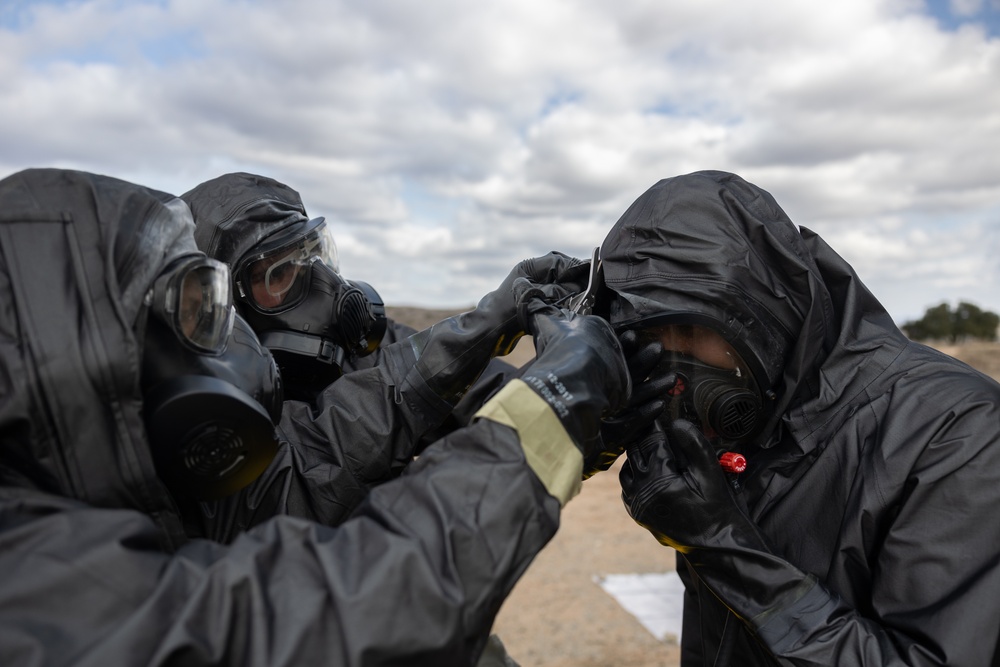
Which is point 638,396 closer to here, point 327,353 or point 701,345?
point 701,345

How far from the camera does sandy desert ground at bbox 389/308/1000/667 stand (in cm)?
539

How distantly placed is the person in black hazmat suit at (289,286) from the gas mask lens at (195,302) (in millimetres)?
1293

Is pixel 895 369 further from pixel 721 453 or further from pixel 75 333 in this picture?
pixel 75 333

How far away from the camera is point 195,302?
158 centimetres

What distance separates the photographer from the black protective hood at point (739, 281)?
2.25 m

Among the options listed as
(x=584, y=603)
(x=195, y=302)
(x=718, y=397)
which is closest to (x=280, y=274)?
(x=195, y=302)

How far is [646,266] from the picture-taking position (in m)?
2.38

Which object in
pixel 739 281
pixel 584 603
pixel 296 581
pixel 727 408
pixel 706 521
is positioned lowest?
pixel 584 603

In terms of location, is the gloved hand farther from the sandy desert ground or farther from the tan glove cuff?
the sandy desert ground

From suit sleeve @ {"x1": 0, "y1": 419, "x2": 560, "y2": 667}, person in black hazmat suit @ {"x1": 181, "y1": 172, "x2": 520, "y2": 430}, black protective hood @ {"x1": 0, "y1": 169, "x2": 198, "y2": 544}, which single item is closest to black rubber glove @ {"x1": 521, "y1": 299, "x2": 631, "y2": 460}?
suit sleeve @ {"x1": 0, "y1": 419, "x2": 560, "y2": 667}

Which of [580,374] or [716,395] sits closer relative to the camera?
[580,374]

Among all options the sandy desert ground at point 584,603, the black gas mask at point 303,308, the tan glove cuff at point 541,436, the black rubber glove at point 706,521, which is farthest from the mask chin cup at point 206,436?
the sandy desert ground at point 584,603

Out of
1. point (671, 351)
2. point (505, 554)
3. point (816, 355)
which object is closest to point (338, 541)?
point (505, 554)

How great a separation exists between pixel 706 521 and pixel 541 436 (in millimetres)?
886
